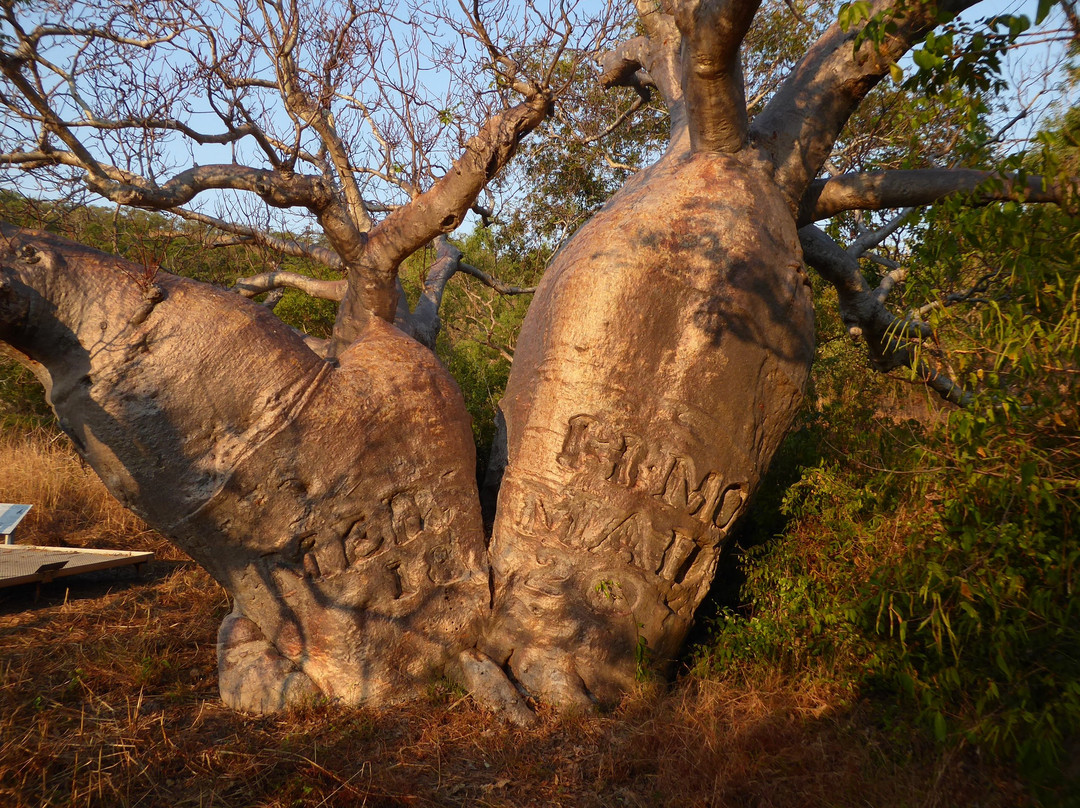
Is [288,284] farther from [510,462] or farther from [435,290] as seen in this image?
[510,462]

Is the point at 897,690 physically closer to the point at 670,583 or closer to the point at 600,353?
the point at 670,583

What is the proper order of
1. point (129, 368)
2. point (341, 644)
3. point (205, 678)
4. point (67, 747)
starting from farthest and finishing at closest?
point (205, 678) < point (341, 644) < point (129, 368) < point (67, 747)

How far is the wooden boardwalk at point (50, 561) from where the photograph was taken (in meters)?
4.05

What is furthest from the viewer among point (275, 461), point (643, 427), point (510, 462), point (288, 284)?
point (288, 284)

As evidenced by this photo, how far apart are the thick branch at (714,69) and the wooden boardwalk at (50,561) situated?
4146mm

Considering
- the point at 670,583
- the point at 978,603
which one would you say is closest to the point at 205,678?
the point at 670,583

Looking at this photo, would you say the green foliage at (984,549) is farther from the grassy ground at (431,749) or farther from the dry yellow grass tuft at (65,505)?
the dry yellow grass tuft at (65,505)

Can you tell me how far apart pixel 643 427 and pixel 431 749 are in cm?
153

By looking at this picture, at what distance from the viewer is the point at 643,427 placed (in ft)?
10.1

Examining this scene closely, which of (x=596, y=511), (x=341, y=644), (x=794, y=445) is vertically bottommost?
(x=341, y=644)

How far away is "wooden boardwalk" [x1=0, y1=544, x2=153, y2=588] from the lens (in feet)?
13.3

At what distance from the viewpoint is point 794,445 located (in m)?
3.91

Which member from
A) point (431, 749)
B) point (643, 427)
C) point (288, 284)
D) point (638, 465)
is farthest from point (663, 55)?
point (431, 749)

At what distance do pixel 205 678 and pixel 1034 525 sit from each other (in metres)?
3.34
